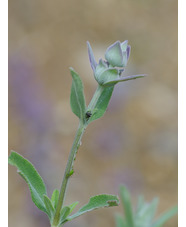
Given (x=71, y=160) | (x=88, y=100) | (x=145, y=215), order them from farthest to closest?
(x=88, y=100) → (x=145, y=215) → (x=71, y=160)

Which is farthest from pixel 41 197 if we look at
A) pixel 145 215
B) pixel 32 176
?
pixel 145 215

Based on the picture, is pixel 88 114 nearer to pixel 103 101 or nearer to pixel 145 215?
pixel 103 101

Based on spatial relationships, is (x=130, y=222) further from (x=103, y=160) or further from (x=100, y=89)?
(x=103, y=160)

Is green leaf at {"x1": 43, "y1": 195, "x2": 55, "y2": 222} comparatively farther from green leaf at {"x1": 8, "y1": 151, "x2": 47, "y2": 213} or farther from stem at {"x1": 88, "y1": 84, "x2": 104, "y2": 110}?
stem at {"x1": 88, "y1": 84, "x2": 104, "y2": 110}

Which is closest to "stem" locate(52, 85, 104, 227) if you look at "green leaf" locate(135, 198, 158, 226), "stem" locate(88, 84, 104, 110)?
"stem" locate(88, 84, 104, 110)

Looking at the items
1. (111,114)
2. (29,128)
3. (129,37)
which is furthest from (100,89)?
(129,37)
